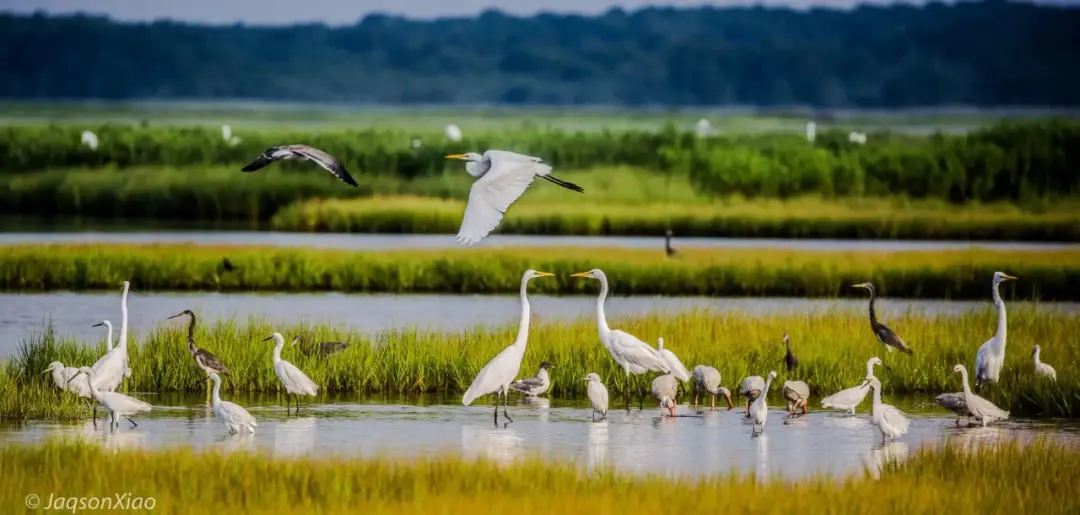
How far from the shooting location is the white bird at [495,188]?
585 inches

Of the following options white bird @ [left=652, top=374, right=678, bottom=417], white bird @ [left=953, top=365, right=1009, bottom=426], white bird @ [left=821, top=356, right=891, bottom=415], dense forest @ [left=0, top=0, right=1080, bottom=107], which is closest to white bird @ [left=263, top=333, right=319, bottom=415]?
white bird @ [left=652, top=374, right=678, bottom=417]

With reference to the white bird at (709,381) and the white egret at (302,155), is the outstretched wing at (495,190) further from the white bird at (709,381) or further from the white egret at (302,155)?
the white bird at (709,381)

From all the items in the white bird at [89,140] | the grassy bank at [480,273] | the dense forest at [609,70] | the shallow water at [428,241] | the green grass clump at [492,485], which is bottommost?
the green grass clump at [492,485]

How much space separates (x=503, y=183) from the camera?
15.4m

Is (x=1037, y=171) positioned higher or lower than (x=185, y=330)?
higher

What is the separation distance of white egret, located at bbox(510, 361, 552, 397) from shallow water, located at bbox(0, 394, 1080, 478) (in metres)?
0.21

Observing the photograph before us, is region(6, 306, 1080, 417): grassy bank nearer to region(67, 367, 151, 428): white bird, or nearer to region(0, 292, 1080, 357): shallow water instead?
region(67, 367, 151, 428): white bird

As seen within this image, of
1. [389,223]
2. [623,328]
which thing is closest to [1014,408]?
[623,328]

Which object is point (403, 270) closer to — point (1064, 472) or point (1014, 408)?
point (1014, 408)

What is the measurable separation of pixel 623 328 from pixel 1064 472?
8176mm

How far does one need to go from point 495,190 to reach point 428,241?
75.7ft

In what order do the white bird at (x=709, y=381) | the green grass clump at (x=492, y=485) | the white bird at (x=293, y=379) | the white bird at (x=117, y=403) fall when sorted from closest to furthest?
the green grass clump at (x=492, y=485)
the white bird at (x=117, y=403)
the white bird at (x=293, y=379)
the white bird at (x=709, y=381)

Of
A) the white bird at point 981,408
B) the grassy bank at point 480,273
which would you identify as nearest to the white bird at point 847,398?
the white bird at point 981,408

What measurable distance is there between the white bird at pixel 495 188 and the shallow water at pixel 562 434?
1.78 meters
